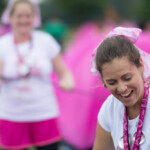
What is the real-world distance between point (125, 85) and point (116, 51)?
156 millimetres

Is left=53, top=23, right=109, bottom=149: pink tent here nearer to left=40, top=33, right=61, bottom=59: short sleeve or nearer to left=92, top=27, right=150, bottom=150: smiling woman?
left=40, top=33, right=61, bottom=59: short sleeve

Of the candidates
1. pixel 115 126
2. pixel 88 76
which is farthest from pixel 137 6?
pixel 115 126

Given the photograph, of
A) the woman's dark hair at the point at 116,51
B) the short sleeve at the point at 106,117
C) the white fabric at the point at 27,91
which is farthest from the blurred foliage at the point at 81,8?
the woman's dark hair at the point at 116,51

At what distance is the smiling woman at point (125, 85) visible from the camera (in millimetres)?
1637

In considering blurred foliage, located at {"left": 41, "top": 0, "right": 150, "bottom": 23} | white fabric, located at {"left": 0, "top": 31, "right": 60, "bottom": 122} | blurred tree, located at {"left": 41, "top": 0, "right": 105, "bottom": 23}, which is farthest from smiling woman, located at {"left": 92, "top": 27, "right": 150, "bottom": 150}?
blurred tree, located at {"left": 41, "top": 0, "right": 105, "bottom": 23}

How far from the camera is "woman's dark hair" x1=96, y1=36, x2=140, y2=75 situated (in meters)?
A: 1.63

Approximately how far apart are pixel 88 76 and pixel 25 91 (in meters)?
1.23

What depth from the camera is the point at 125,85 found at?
1.65m

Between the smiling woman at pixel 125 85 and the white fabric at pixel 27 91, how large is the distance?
1.31 m

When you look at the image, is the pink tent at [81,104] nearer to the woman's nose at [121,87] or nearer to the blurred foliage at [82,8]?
the woman's nose at [121,87]

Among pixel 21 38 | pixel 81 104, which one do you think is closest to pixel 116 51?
pixel 21 38

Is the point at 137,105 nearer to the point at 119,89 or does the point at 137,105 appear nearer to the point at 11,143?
the point at 119,89

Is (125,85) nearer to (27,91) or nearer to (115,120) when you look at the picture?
(115,120)

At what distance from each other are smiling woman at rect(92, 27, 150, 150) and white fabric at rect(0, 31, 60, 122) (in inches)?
51.6
